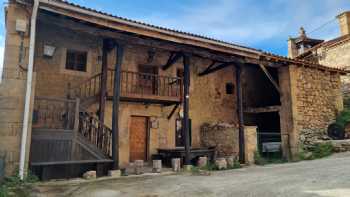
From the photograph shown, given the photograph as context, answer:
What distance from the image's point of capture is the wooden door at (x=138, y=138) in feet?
34.1

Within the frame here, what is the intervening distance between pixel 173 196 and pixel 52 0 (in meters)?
5.15

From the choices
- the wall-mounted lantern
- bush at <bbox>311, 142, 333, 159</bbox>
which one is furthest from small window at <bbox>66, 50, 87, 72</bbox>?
bush at <bbox>311, 142, 333, 159</bbox>

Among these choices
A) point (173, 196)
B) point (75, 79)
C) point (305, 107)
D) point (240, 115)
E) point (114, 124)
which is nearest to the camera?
Answer: point (173, 196)

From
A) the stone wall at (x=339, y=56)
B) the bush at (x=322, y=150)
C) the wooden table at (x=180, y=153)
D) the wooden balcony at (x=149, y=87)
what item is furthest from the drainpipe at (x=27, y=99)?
the stone wall at (x=339, y=56)

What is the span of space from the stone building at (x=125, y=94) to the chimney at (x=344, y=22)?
7178 millimetres

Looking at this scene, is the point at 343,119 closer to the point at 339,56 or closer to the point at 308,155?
the point at 308,155

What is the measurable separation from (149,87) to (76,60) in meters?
2.83

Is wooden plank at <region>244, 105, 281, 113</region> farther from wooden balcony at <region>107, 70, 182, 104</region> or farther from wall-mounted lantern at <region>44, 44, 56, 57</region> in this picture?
wall-mounted lantern at <region>44, 44, 56, 57</region>

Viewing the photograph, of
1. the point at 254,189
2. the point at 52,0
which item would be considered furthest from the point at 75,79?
the point at 254,189

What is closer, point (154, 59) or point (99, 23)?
point (99, 23)

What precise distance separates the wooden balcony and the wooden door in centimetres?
97

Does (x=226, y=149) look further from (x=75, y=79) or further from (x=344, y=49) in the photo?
(x=344, y=49)

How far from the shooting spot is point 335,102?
1330cm

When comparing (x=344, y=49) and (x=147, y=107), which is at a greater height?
(x=344, y=49)
